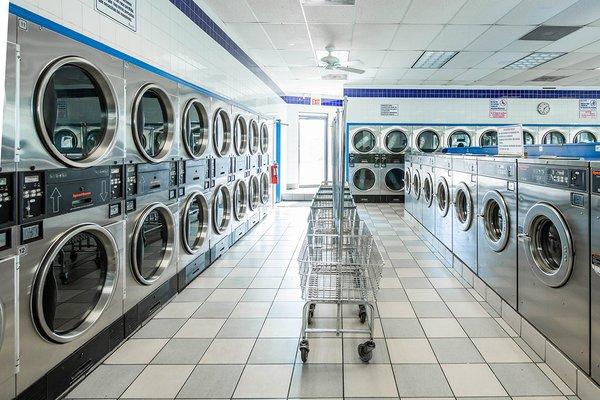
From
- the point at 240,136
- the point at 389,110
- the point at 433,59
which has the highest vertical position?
the point at 433,59

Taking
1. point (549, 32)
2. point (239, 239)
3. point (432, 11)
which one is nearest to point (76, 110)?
point (239, 239)

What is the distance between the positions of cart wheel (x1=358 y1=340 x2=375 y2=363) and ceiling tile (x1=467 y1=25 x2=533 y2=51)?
16.8 feet

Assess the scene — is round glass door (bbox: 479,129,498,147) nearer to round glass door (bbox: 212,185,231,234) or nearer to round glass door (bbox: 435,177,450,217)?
round glass door (bbox: 435,177,450,217)

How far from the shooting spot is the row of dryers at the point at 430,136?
406 inches

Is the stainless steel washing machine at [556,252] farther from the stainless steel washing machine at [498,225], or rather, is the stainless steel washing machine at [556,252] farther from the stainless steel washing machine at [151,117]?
the stainless steel washing machine at [151,117]

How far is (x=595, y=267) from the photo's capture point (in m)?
1.99

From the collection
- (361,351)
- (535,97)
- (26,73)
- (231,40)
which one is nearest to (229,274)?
(361,351)

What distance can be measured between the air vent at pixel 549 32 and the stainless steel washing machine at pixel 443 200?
99.7 inches

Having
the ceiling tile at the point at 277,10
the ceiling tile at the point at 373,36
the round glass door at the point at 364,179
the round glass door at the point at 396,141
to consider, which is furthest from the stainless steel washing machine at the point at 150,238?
the round glass door at the point at 396,141

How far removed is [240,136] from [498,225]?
3.81m

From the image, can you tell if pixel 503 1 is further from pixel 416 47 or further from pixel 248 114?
pixel 248 114

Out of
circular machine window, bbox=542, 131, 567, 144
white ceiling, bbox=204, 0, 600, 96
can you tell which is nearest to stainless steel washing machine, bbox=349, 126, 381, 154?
white ceiling, bbox=204, 0, 600, 96

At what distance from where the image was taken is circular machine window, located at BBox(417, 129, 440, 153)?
10.3 m

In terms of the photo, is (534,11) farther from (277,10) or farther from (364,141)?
(364,141)
